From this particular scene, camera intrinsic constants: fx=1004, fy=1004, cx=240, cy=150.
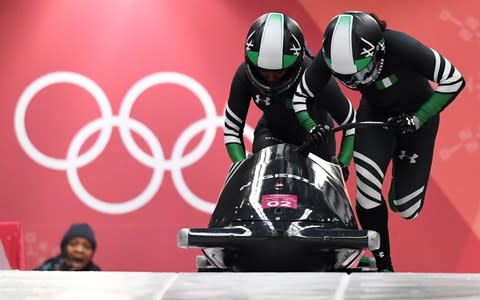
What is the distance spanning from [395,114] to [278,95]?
55 cm

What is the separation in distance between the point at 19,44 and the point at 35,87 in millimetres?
317

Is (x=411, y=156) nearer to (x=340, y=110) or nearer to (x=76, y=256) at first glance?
(x=340, y=110)

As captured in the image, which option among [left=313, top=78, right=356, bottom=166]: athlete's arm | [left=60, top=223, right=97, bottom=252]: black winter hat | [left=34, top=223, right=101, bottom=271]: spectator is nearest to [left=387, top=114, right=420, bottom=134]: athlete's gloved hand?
[left=313, top=78, right=356, bottom=166]: athlete's arm

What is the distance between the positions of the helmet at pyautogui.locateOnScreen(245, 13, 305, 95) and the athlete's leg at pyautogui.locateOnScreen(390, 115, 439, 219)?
540 mm

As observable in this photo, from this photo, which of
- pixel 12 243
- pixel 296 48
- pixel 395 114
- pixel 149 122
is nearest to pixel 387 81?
pixel 395 114

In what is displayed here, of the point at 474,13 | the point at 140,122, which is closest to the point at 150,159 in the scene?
the point at 140,122

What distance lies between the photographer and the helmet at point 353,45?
3.68 metres

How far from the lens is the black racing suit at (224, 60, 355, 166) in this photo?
4.44 m

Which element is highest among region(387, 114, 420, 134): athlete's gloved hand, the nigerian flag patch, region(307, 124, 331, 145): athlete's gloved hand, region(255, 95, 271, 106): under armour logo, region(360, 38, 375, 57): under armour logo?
region(360, 38, 375, 57): under armour logo

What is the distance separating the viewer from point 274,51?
4.06m

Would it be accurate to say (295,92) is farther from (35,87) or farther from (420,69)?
(35,87)

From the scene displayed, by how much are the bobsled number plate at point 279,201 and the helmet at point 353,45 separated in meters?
0.61

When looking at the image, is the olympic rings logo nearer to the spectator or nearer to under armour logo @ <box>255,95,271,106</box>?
the spectator

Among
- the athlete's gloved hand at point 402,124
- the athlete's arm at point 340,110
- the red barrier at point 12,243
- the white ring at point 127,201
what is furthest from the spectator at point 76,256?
the athlete's gloved hand at point 402,124
